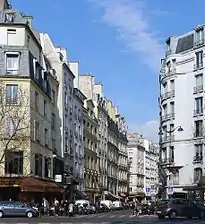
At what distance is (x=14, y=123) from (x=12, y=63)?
7.14 metres

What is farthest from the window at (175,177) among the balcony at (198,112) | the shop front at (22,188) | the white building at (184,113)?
the shop front at (22,188)

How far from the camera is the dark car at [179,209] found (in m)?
47.2

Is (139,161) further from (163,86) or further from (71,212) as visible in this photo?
(71,212)

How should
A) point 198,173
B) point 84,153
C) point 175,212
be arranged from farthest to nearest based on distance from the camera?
1. point 84,153
2. point 198,173
3. point 175,212

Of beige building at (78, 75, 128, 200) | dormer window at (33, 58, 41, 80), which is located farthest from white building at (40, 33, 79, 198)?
beige building at (78, 75, 128, 200)

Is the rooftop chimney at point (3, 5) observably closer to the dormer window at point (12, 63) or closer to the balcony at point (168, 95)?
the dormer window at point (12, 63)

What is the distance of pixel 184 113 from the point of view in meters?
84.8

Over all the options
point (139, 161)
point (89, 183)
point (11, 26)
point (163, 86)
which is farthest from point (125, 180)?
point (11, 26)

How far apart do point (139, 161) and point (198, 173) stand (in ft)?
341

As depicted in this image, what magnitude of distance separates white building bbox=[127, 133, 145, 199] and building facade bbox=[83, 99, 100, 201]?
5893cm

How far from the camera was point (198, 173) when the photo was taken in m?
80.9

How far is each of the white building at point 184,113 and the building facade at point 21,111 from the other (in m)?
21.6

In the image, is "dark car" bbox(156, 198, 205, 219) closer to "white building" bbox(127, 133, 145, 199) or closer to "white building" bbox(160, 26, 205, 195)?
"white building" bbox(160, 26, 205, 195)

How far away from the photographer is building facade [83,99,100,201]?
103 metres
